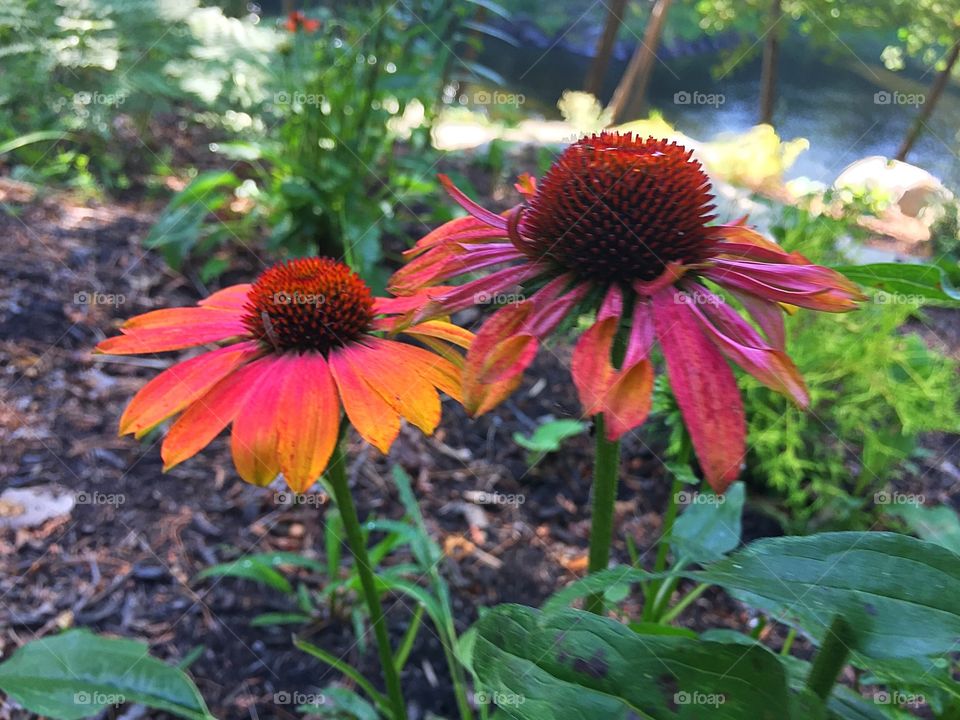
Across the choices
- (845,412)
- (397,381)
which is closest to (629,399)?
(397,381)

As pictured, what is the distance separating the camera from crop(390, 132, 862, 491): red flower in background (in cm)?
55

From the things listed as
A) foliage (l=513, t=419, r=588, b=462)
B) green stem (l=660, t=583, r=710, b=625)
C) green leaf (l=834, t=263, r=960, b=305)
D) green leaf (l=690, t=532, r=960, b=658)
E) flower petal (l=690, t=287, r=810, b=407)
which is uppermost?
green leaf (l=834, t=263, r=960, b=305)

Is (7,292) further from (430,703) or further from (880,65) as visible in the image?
(880,65)

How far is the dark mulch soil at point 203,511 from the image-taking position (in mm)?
1317

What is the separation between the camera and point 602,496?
714mm

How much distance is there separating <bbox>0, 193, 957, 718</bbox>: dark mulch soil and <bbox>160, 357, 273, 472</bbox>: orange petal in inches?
19.7

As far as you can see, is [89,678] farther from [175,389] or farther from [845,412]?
[845,412]

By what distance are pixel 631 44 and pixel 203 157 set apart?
10.1 m

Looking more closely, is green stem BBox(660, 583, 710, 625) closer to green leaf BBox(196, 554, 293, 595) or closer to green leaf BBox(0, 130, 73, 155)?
green leaf BBox(196, 554, 293, 595)

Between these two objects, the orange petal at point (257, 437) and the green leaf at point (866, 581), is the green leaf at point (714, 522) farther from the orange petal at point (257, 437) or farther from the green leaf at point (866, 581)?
the orange petal at point (257, 437)

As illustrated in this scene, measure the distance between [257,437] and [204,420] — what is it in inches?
2.9

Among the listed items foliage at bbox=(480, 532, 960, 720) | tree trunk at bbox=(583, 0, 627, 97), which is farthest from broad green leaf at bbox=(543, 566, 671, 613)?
tree trunk at bbox=(583, 0, 627, 97)

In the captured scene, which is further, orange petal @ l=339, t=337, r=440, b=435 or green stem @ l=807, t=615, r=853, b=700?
orange petal @ l=339, t=337, r=440, b=435

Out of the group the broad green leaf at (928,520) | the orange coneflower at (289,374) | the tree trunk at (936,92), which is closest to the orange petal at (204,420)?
the orange coneflower at (289,374)
